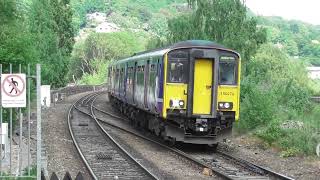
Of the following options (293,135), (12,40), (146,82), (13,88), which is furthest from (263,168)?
(12,40)

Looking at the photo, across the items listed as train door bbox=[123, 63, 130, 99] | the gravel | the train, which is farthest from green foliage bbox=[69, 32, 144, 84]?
the train

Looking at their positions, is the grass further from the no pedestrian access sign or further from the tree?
the tree

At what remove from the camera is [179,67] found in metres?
16.2

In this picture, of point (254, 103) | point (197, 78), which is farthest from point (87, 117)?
point (197, 78)

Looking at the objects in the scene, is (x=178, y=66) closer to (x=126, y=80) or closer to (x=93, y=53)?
(x=126, y=80)

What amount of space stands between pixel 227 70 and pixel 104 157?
14.6 ft

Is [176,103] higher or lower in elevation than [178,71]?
lower

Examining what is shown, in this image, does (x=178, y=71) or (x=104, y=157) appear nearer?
(x=104, y=157)

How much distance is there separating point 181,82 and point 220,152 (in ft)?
7.64

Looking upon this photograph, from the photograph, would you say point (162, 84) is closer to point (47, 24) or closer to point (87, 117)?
point (87, 117)

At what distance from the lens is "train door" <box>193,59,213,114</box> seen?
16.1 metres

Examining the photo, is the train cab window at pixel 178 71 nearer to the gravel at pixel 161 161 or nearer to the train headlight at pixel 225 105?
the train headlight at pixel 225 105

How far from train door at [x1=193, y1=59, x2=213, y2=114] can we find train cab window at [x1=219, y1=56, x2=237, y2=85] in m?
0.31

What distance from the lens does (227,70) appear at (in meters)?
16.4
